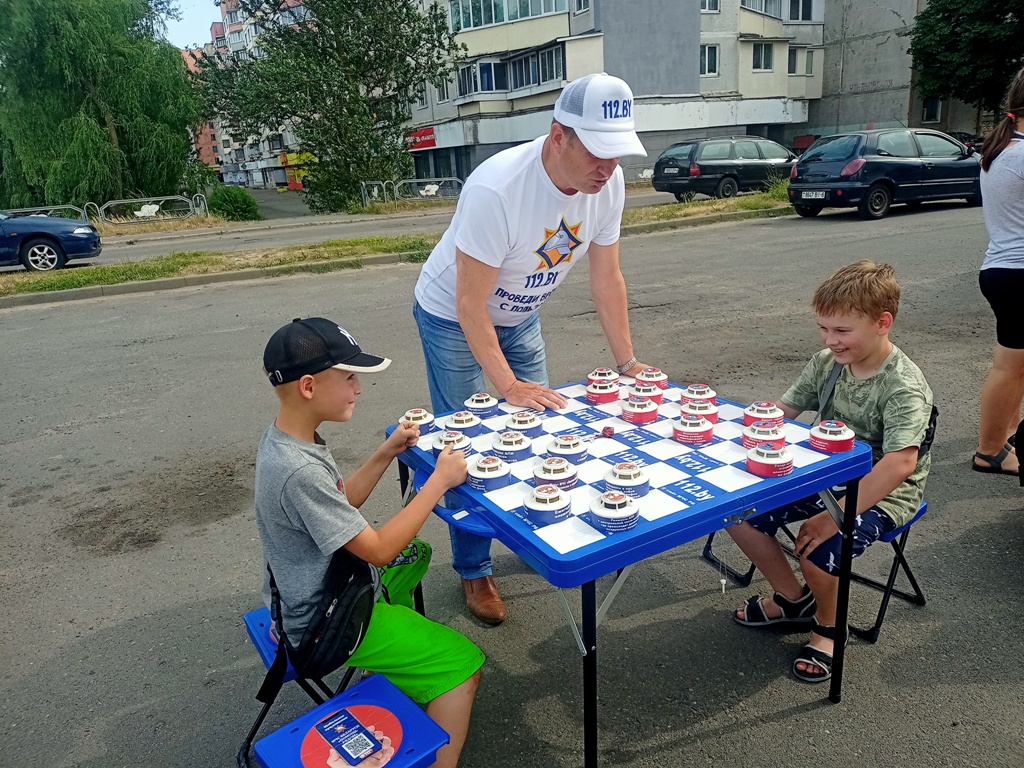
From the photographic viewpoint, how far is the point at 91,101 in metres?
23.1

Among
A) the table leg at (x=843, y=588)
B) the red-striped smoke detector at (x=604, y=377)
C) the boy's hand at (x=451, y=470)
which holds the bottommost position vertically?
the table leg at (x=843, y=588)

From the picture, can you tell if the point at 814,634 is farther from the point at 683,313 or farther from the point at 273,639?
the point at 683,313

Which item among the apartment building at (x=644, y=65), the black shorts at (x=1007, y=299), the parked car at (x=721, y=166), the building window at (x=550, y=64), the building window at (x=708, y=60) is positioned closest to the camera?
the black shorts at (x=1007, y=299)

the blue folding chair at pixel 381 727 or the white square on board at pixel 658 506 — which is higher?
the white square on board at pixel 658 506

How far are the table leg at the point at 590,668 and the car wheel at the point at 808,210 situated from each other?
13.6 m

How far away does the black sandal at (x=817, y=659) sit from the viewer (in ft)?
8.13

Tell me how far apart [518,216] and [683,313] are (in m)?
5.40

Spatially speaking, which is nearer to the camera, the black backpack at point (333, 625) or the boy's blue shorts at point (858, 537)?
the black backpack at point (333, 625)

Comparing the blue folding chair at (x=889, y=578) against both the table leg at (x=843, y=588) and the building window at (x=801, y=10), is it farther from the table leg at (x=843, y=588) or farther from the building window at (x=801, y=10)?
the building window at (x=801, y=10)

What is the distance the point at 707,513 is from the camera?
178cm

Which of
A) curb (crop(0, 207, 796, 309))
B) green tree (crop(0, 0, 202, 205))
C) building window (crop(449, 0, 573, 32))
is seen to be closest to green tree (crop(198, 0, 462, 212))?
green tree (crop(0, 0, 202, 205))

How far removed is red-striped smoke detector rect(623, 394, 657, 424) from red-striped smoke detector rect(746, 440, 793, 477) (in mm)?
461

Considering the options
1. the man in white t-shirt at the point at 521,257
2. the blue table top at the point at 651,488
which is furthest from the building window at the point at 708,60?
the blue table top at the point at 651,488

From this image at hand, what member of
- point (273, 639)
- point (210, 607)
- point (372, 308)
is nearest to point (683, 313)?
point (372, 308)
